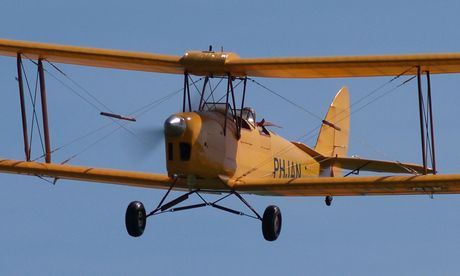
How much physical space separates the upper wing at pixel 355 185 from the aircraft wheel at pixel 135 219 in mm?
1923

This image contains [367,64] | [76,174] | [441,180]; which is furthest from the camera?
[76,174]

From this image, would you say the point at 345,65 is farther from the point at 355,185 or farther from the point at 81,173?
the point at 81,173

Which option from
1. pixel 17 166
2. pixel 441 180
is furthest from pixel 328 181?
pixel 17 166

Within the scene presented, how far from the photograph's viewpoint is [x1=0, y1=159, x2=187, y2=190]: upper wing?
19.0m

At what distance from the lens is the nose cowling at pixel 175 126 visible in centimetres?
1691

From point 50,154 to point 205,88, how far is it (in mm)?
3700

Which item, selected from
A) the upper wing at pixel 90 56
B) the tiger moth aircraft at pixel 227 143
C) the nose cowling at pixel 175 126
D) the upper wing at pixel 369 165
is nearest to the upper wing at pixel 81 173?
the tiger moth aircraft at pixel 227 143

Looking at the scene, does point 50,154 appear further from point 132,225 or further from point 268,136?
point 268,136

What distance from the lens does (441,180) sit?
1642 cm

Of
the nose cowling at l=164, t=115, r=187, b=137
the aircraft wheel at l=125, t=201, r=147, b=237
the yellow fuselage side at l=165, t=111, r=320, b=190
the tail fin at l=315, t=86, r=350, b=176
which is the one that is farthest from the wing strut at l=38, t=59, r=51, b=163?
the tail fin at l=315, t=86, r=350, b=176

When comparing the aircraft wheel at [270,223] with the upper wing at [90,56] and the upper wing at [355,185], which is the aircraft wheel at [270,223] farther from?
the upper wing at [90,56]

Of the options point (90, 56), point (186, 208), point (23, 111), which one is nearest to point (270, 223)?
point (186, 208)

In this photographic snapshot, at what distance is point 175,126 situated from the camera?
666 inches

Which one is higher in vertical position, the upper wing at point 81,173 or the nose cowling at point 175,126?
the nose cowling at point 175,126
